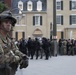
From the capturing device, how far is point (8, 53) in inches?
176

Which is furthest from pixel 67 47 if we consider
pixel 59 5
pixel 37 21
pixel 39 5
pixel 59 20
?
pixel 39 5

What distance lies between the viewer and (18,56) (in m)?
4.78

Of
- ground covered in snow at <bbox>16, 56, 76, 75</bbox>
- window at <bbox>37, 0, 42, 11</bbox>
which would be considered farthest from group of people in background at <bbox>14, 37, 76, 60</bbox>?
window at <bbox>37, 0, 42, 11</bbox>

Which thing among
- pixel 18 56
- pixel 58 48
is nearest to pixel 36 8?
pixel 58 48

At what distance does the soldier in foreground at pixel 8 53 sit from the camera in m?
4.44

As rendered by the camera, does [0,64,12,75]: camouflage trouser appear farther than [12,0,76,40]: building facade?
No

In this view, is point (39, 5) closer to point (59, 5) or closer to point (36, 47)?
point (59, 5)

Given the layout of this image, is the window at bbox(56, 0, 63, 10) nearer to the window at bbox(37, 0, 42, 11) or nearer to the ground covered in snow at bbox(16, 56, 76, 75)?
the window at bbox(37, 0, 42, 11)

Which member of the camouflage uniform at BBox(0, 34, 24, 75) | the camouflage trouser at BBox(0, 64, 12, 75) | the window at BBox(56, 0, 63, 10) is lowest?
the camouflage trouser at BBox(0, 64, 12, 75)

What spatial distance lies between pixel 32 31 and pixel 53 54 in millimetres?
26049

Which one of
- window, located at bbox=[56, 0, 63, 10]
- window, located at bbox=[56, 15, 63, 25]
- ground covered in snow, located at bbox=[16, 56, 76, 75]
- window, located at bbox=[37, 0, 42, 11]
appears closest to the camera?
ground covered in snow, located at bbox=[16, 56, 76, 75]

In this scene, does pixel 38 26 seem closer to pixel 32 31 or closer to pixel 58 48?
pixel 32 31

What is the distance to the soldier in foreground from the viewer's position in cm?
444

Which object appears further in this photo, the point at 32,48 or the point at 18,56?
the point at 32,48
